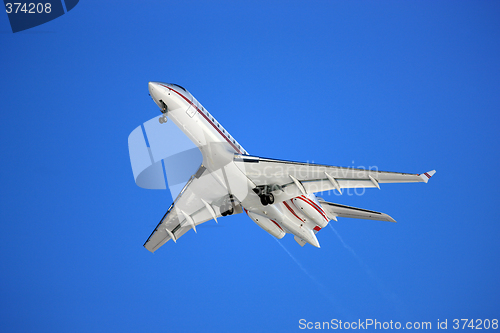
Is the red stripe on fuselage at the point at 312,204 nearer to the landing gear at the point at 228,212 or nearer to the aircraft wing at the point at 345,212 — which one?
the aircraft wing at the point at 345,212

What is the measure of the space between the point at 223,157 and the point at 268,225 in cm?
544

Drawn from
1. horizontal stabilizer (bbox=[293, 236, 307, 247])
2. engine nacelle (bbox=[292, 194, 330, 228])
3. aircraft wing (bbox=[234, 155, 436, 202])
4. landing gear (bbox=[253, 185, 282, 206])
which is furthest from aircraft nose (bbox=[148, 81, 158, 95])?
horizontal stabilizer (bbox=[293, 236, 307, 247])

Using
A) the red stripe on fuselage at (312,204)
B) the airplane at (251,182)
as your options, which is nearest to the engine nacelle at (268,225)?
the airplane at (251,182)

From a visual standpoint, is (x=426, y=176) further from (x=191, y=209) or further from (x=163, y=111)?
(x=191, y=209)

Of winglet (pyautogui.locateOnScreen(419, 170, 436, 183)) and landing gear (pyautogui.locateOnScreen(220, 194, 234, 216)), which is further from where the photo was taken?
landing gear (pyautogui.locateOnScreen(220, 194, 234, 216))

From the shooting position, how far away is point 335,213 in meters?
21.6

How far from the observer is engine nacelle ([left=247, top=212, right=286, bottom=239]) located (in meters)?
21.0

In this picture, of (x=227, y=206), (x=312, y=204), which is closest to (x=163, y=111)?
(x=227, y=206)

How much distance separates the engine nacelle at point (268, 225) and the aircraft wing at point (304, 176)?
9.03ft

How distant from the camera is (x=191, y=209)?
2212cm

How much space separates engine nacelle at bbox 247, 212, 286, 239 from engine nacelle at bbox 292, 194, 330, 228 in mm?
1867

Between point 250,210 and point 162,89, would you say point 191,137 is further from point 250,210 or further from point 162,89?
point 250,210

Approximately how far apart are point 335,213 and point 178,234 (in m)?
9.19

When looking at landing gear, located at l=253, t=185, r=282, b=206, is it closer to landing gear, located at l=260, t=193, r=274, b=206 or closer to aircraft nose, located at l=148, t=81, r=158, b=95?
landing gear, located at l=260, t=193, r=274, b=206
